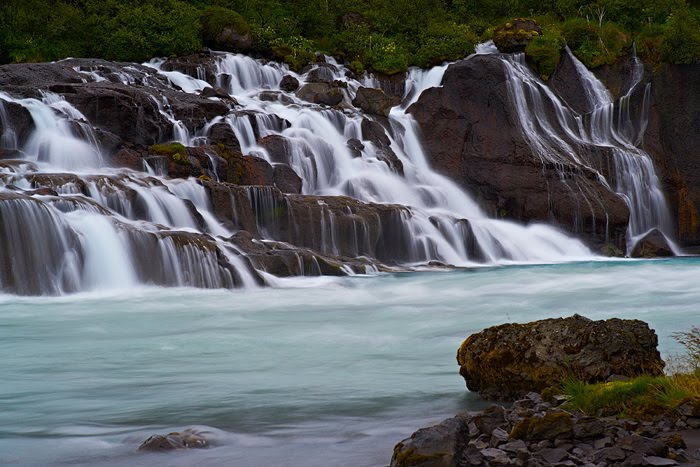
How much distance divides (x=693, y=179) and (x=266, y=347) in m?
25.2

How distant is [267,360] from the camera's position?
31.8 feet

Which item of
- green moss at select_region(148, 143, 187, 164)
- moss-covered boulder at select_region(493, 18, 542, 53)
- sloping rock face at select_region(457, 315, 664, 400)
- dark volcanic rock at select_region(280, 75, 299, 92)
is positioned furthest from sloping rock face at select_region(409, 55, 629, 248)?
sloping rock face at select_region(457, 315, 664, 400)

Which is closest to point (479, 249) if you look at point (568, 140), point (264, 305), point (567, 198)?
point (567, 198)

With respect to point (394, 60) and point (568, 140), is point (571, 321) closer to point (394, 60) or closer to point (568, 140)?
point (568, 140)

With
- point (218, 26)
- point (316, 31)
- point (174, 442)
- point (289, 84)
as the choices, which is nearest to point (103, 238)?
point (174, 442)

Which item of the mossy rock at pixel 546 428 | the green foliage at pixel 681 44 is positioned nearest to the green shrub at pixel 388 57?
the green foliage at pixel 681 44

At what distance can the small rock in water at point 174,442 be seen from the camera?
5.76m

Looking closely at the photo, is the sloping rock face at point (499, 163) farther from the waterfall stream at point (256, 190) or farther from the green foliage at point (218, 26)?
the green foliage at point (218, 26)

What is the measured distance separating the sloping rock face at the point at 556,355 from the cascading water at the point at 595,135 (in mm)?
→ 22909

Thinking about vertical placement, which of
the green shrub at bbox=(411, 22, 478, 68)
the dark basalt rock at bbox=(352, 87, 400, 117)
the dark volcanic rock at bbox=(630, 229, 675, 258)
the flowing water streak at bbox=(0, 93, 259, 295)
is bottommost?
the dark volcanic rock at bbox=(630, 229, 675, 258)

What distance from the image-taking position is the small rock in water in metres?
5.76

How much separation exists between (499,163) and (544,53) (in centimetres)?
597

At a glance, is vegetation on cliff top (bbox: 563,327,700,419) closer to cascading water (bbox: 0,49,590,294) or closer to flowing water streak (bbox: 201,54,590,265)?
cascading water (bbox: 0,49,590,294)

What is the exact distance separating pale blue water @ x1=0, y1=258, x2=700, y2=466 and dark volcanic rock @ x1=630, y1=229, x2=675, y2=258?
10601 millimetres
